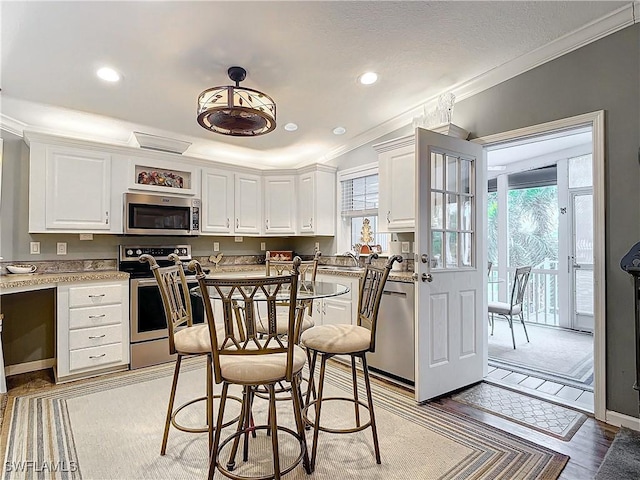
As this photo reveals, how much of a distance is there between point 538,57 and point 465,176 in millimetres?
1029

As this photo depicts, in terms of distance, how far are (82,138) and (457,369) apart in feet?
13.8

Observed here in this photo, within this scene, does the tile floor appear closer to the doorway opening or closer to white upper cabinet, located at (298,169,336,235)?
the doorway opening

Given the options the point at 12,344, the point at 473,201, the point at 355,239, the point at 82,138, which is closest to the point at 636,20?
the point at 473,201

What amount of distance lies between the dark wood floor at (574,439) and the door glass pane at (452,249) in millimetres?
1068

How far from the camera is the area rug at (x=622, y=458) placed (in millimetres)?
1841

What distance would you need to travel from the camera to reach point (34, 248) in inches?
138

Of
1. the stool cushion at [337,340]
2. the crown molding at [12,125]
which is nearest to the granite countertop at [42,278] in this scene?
the crown molding at [12,125]

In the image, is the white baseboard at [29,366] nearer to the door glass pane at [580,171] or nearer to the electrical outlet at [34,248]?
the electrical outlet at [34,248]

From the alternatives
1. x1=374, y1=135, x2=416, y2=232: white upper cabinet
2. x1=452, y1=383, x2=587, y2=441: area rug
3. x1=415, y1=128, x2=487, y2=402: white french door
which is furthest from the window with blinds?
x1=452, y1=383, x2=587, y2=441: area rug

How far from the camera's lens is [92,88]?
2957 mm

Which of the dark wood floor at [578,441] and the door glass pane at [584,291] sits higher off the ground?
the door glass pane at [584,291]

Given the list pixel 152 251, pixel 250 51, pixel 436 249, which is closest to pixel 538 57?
pixel 436 249

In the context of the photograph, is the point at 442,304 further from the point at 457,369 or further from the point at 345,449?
the point at 345,449

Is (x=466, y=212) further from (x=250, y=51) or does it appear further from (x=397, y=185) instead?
(x=250, y=51)
